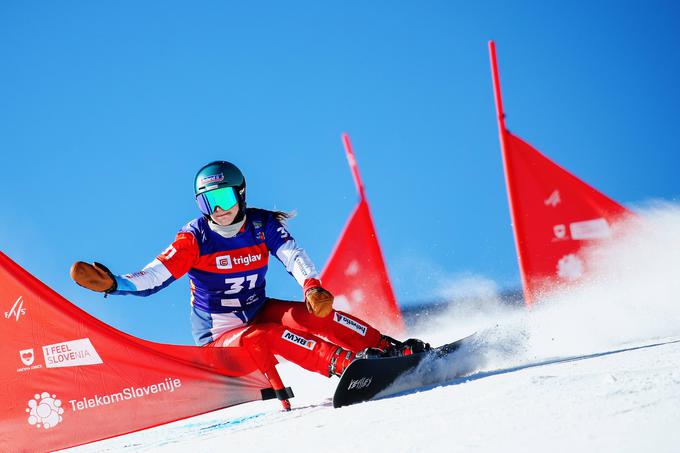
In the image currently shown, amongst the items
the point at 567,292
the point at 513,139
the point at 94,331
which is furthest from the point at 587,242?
the point at 94,331

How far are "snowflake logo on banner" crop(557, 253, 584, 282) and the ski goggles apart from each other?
17.4 feet

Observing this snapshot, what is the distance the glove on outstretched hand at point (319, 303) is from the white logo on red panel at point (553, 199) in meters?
5.20

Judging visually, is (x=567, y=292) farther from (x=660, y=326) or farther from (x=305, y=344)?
(x=305, y=344)

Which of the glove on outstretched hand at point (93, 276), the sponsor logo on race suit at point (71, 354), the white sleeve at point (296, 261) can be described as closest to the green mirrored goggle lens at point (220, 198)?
the white sleeve at point (296, 261)

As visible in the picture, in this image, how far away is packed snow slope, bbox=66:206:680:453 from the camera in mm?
2852

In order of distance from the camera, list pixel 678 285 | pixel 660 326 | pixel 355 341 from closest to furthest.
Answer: pixel 355 341 → pixel 660 326 → pixel 678 285

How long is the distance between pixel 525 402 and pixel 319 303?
1859 millimetres

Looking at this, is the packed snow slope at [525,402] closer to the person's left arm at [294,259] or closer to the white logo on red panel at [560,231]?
the person's left arm at [294,259]

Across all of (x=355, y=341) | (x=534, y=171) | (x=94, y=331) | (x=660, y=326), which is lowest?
(x=660, y=326)

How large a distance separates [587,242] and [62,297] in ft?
21.5

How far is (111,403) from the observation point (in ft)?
15.9

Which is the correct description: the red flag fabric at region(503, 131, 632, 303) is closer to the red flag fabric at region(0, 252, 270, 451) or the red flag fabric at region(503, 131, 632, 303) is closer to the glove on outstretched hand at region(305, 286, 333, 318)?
the glove on outstretched hand at region(305, 286, 333, 318)

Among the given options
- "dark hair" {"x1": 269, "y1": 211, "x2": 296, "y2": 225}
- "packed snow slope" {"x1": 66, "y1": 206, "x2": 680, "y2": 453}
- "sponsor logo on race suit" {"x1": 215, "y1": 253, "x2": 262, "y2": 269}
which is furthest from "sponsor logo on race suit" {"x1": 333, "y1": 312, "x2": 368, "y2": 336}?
"dark hair" {"x1": 269, "y1": 211, "x2": 296, "y2": 225}

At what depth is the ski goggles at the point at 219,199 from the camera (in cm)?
520
